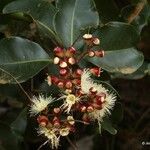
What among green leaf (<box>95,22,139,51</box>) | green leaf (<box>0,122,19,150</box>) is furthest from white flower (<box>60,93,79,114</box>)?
green leaf (<box>0,122,19,150</box>)

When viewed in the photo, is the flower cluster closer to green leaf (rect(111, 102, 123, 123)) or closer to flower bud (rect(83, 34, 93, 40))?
flower bud (rect(83, 34, 93, 40))

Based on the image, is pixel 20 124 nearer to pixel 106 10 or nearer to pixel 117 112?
pixel 117 112

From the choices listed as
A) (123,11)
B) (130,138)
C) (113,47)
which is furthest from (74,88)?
(130,138)

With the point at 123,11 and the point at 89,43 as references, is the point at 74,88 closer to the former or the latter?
the point at 89,43

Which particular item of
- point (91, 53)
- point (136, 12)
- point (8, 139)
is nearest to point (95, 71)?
point (91, 53)

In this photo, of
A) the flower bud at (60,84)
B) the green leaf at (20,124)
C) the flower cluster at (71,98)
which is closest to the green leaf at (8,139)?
the green leaf at (20,124)

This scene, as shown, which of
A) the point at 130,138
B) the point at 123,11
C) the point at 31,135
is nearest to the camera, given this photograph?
the point at 123,11

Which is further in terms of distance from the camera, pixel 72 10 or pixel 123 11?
pixel 123 11
